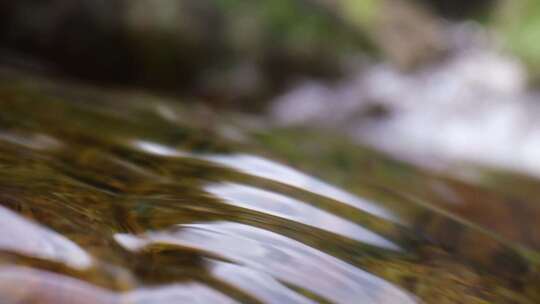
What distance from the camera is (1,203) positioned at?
0.96 m

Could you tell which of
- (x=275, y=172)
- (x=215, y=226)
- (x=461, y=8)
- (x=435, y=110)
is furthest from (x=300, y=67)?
(x=461, y=8)

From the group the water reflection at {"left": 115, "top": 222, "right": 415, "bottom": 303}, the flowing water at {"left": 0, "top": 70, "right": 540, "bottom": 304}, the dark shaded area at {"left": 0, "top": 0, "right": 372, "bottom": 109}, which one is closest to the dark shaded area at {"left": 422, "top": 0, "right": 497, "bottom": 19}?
the dark shaded area at {"left": 0, "top": 0, "right": 372, "bottom": 109}

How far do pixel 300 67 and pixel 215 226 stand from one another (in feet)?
10.8

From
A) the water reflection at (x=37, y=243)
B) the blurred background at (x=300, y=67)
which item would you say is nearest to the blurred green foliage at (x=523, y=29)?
the blurred background at (x=300, y=67)

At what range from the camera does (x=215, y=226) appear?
104 cm

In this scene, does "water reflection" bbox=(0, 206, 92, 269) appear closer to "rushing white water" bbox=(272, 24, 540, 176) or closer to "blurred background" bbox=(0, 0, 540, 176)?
"blurred background" bbox=(0, 0, 540, 176)

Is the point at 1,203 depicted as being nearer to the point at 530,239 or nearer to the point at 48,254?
the point at 48,254

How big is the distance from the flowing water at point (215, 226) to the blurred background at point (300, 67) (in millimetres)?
1383

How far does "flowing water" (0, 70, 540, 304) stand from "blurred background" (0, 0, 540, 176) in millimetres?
1383

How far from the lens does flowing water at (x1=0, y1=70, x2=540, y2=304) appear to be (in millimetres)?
859

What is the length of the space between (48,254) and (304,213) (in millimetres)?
545

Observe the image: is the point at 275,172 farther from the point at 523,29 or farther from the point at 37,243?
the point at 523,29

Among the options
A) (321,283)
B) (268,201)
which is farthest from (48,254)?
(268,201)

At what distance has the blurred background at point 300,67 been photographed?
138 inches
